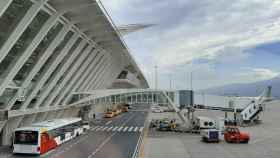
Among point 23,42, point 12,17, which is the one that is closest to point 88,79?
point 23,42

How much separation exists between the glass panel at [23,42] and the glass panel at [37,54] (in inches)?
86.9

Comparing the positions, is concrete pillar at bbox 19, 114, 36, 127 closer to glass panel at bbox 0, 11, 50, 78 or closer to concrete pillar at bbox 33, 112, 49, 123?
concrete pillar at bbox 33, 112, 49, 123

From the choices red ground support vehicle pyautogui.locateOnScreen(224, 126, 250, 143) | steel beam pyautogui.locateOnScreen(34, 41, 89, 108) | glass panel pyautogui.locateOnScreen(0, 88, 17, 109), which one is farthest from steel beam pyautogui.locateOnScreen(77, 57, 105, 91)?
red ground support vehicle pyautogui.locateOnScreen(224, 126, 250, 143)

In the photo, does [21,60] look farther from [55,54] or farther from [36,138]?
[55,54]

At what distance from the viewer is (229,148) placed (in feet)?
89.1

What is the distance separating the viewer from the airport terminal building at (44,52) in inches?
878

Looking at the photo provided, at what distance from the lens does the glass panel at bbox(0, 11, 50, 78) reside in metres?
23.7

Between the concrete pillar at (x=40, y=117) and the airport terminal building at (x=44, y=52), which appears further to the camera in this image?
the concrete pillar at (x=40, y=117)

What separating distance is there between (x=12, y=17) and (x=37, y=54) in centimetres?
599

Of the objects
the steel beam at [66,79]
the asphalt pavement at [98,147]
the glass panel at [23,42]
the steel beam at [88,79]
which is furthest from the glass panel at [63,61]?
the steel beam at [88,79]

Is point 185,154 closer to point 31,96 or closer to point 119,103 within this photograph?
point 31,96

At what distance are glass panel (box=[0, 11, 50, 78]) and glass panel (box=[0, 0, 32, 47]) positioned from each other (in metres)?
1.85

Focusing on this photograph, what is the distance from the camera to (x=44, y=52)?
27.7 meters

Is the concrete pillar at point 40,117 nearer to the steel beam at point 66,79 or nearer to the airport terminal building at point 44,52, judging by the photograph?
the airport terminal building at point 44,52
